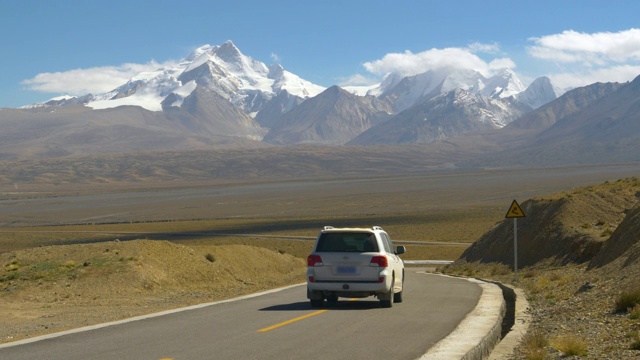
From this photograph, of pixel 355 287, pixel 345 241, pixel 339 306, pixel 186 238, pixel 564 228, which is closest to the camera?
pixel 355 287

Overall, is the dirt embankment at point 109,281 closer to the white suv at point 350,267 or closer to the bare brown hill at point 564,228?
the white suv at point 350,267

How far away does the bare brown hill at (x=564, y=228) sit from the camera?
132ft

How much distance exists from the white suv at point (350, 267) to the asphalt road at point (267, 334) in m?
0.42

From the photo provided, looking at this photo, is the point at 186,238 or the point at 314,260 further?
the point at 186,238

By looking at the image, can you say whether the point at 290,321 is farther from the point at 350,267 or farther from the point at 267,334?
the point at 350,267

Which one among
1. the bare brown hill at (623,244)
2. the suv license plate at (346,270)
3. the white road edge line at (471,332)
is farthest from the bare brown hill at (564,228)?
the suv license plate at (346,270)

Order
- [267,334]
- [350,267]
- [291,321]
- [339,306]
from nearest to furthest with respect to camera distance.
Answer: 1. [267,334]
2. [291,321]
3. [350,267]
4. [339,306]

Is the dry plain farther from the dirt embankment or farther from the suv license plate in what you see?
the suv license plate

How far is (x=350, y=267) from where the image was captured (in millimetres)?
20047

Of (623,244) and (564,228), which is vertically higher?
(623,244)

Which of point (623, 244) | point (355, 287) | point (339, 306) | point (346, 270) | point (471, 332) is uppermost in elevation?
point (346, 270)

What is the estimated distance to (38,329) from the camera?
18.1 m

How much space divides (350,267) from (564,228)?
2592cm

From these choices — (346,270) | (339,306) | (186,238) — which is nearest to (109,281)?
(339,306)
